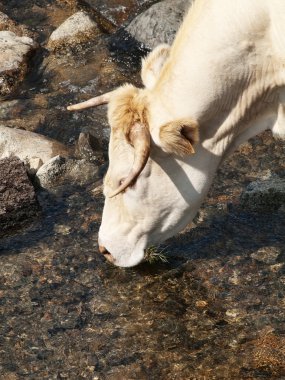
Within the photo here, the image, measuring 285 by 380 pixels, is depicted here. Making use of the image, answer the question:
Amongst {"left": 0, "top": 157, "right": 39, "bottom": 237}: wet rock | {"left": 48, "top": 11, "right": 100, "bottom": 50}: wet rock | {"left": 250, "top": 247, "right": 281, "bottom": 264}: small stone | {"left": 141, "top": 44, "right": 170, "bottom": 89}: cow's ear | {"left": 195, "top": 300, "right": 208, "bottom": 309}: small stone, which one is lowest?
{"left": 250, "top": 247, "right": 281, "bottom": 264}: small stone

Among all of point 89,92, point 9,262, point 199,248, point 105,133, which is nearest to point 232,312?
point 199,248

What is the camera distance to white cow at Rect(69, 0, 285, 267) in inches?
245

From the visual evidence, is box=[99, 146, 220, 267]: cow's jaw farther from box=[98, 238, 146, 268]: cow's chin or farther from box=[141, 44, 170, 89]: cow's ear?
box=[141, 44, 170, 89]: cow's ear

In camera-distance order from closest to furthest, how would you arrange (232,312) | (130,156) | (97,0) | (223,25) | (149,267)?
1. (223,25)
2. (130,156)
3. (232,312)
4. (149,267)
5. (97,0)

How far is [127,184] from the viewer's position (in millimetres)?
6402

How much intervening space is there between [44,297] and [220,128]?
2419mm

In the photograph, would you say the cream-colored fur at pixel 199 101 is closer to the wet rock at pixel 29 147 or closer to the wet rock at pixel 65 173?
the wet rock at pixel 65 173

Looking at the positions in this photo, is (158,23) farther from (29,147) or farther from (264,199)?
(264,199)

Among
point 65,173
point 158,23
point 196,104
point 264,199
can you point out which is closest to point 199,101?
point 196,104

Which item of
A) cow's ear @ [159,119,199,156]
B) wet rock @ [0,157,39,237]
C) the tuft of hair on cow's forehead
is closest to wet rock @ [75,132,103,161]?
wet rock @ [0,157,39,237]

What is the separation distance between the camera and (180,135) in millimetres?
6262

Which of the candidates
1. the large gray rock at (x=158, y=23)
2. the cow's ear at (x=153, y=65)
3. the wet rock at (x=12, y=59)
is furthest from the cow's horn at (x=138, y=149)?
the large gray rock at (x=158, y=23)

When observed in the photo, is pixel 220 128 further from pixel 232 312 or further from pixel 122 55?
pixel 122 55

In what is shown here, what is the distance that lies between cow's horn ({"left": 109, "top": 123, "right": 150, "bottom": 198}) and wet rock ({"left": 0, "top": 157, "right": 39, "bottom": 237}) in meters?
2.70
